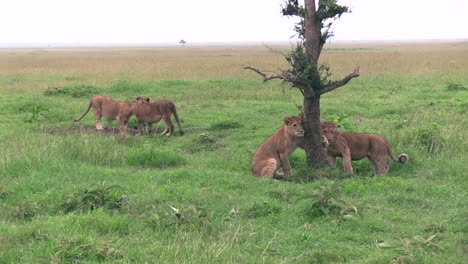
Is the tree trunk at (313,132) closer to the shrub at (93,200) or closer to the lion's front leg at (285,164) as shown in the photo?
the lion's front leg at (285,164)

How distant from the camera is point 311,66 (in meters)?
8.31

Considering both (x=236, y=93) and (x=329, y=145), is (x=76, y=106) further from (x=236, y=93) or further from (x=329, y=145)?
(x=329, y=145)

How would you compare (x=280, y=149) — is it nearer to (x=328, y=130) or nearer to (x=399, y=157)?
(x=328, y=130)

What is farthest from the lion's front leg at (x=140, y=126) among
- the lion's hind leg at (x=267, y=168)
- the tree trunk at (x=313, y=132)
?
the tree trunk at (x=313, y=132)

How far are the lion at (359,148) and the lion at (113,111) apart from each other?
560 centimetres

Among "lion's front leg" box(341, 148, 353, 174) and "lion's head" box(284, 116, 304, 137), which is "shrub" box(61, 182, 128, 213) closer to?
"lion's head" box(284, 116, 304, 137)

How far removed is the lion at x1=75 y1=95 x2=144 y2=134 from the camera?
498 inches

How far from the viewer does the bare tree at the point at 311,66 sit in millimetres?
8352

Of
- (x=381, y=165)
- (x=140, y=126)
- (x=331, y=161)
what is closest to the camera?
→ (x=381, y=165)

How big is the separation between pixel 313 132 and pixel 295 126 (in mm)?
396

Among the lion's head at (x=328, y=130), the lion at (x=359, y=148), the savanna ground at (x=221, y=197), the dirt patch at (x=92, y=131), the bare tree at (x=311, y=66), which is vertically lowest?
the dirt patch at (x=92, y=131)

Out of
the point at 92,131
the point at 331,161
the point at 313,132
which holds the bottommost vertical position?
the point at 92,131

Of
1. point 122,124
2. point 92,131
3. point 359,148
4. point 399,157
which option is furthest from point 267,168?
point 92,131

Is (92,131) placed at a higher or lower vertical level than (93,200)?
lower
